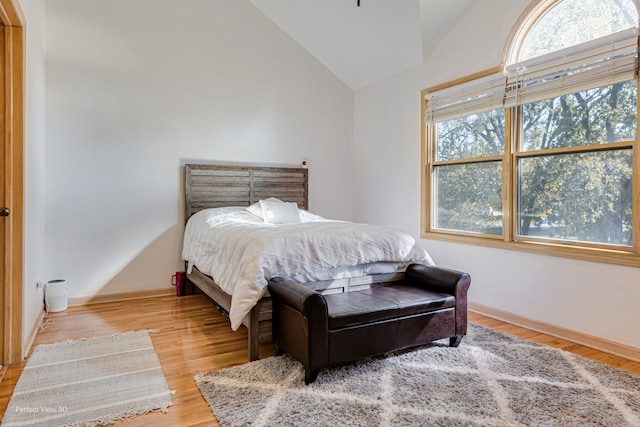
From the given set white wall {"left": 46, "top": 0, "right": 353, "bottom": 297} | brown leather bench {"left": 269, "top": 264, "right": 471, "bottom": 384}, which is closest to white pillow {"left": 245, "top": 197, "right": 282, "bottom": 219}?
white wall {"left": 46, "top": 0, "right": 353, "bottom": 297}

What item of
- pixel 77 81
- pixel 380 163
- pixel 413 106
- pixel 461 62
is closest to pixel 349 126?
pixel 380 163

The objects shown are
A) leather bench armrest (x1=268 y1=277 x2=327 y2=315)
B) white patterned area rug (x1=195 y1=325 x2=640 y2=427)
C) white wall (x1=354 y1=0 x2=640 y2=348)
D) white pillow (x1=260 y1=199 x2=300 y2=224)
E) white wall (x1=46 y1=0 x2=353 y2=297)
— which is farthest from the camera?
white pillow (x1=260 y1=199 x2=300 y2=224)

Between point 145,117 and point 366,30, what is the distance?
253cm

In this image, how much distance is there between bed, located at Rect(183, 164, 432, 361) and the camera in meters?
2.53

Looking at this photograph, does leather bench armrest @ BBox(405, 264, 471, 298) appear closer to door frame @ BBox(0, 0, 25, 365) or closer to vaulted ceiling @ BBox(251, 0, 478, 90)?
vaulted ceiling @ BBox(251, 0, 478, 90)

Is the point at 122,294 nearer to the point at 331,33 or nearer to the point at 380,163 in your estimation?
the point at 380,163

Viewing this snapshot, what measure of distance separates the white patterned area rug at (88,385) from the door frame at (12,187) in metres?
0.22

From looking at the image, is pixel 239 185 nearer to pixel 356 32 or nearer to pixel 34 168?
pixel 34 168

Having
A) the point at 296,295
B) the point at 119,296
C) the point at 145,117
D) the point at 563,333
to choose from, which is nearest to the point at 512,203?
the point at 563,333

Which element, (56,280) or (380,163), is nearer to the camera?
(56,280)

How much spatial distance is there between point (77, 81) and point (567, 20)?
4.29m

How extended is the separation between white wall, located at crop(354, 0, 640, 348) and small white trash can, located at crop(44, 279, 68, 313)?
3.41 m

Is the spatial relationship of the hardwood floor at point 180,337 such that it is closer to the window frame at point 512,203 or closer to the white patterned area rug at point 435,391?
the white patterned area rug at point 435,391

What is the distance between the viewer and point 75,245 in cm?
386
